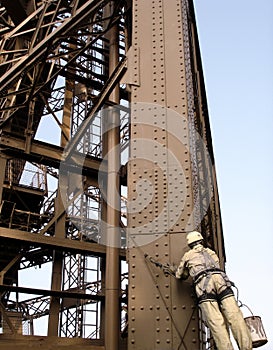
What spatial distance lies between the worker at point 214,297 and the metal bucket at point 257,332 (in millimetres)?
118

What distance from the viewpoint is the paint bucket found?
182 inches

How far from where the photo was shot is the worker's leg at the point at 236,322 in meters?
4.50

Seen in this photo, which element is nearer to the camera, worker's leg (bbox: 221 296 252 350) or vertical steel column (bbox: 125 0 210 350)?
worker's leg (bbox: 221 296 252 350)

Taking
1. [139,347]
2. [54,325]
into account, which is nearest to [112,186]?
[54,325]

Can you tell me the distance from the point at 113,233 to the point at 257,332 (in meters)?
5.62

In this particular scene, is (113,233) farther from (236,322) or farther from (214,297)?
(236,322)

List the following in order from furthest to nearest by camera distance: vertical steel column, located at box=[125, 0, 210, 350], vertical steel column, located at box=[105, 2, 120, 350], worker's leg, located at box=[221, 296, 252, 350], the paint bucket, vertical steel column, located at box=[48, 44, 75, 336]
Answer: vertical steel column, located at box=[48, 44, 75, 336]
vertical steel column, located at box=[105, 2, 120, 350]
vertical steel column, located at box=[125, 0, 210, 350]
the paint bucket
worker's leg, located at box=[221, 296, 252, 350]

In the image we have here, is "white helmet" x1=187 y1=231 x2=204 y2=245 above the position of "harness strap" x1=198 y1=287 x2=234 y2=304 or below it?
above

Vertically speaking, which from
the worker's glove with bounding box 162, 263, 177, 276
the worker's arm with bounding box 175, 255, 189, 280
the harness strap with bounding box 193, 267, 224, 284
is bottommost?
the harness strap with bounding box 193, 267, 224, 284

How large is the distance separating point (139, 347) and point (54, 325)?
577cm

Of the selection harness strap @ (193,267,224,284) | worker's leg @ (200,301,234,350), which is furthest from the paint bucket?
harness strap @ (193,267,224,284)

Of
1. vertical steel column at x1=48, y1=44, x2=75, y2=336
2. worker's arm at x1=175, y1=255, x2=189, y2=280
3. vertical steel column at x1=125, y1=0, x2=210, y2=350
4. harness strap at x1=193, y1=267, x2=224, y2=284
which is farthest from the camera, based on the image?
vertical steel column at x1=48, y1=44, x2=75, y2=336

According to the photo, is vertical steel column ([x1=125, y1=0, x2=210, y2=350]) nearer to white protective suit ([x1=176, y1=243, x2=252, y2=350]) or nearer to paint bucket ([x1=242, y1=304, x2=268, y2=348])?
white protective suit ([x1=176, y1=243, x2=252, y2=350])

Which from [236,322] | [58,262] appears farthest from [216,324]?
[58,262]
